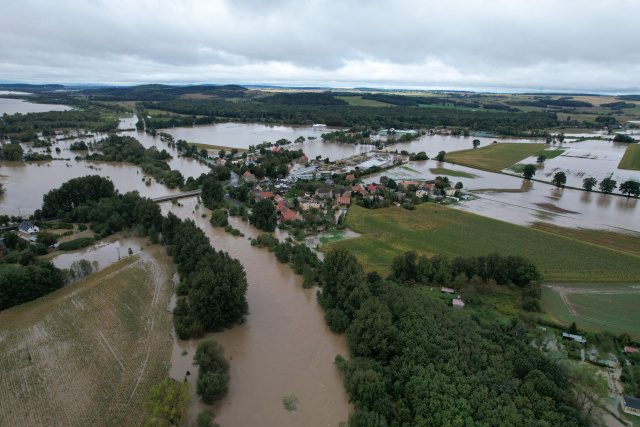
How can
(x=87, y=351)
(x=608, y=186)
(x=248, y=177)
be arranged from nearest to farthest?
(x=87, y=351) → (x=608, y=186) → (x=248, y=177)

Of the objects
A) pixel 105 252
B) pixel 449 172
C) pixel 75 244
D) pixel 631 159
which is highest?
pixel 631 159

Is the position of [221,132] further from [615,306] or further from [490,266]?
[615,306]

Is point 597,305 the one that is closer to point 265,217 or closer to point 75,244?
point 265,217

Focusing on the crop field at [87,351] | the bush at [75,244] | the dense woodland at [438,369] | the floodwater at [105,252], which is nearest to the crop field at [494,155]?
the dense woodland at [438,369]

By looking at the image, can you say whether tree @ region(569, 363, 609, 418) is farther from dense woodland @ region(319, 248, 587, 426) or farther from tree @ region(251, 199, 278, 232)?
tree @ region(251, 199, 278, 232)

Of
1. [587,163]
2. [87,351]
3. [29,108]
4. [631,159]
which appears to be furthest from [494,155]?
[29,108]

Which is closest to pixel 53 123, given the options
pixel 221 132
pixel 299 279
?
pixel 221 132

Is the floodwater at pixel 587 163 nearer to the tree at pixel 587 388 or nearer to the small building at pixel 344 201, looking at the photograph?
the small building at pixel 344 201
